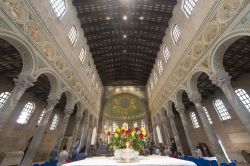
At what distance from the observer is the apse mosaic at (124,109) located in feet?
101

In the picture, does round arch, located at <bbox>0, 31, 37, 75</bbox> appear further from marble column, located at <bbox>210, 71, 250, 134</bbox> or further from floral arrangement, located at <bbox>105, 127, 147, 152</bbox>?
marble column, located at <bbox>210, 71, 250, 134</bbox>

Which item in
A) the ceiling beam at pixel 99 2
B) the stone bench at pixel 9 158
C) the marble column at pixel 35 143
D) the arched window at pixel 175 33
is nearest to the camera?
the marble column at pixel 35 143

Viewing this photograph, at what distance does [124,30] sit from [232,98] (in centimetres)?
1506

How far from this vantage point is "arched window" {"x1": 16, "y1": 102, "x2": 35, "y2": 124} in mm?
14242

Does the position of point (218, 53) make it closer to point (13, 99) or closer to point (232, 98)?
point (232, 98)

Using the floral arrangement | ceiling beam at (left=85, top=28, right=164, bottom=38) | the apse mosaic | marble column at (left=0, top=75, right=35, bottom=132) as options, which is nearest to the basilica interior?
marble column at (left=0, top=75, right=35, bottom=132)

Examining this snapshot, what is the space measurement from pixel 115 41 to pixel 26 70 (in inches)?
560

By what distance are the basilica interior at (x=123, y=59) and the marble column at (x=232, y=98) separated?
0.04 meters

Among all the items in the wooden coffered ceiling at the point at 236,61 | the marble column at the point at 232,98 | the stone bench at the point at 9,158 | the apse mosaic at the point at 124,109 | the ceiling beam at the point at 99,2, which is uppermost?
the ceiling beam at the point at 99,2

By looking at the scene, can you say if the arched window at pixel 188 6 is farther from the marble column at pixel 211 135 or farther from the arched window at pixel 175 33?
the marble column at pixel 211 135

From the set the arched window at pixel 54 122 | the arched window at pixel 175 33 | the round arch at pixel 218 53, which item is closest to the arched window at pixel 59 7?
the arched window at pixel 175 33

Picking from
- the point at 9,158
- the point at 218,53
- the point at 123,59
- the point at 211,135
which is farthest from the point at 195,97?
the point at 9,158

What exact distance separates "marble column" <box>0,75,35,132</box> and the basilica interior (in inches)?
1.5

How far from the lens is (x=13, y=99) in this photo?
6516mm
